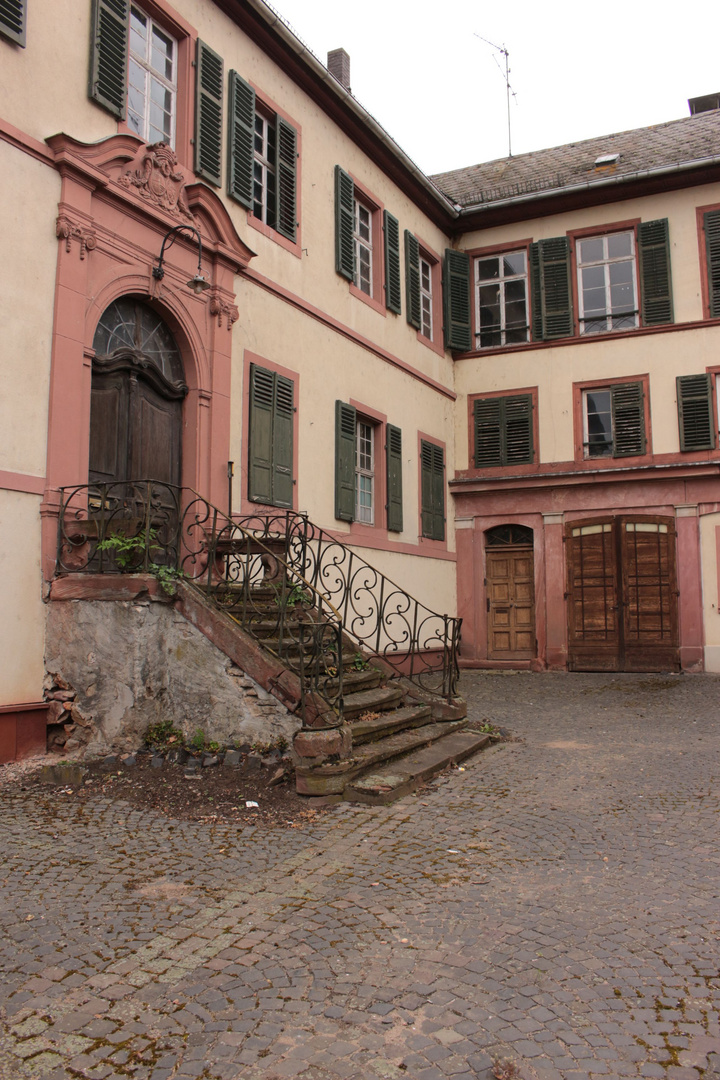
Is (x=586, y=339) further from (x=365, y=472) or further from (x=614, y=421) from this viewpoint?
(x=365, y=472)

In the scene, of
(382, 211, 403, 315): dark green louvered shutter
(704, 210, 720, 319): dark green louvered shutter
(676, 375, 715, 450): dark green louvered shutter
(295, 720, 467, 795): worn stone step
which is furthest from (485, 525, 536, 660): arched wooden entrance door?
(295, 720, 467, 795): worn stone step

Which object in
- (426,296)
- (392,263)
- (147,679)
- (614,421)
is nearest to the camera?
(147,679)

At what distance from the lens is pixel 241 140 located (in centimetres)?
1003

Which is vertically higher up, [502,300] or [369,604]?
[502,300]

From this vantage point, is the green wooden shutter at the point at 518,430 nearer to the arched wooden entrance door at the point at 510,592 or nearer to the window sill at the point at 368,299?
the arched wooden entrance door at the point at 510,592

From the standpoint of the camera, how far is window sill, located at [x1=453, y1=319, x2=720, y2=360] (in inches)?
563

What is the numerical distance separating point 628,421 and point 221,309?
8.14 m

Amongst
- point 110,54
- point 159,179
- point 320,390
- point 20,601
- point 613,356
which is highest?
point 110,54

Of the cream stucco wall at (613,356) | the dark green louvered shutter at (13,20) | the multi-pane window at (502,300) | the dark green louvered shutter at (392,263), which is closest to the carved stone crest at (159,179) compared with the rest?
the dark green louvered shutter at (13,20)

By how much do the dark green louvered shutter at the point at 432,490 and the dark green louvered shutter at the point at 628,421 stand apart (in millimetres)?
3045

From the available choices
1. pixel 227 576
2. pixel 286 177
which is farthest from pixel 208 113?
pixel 227 576

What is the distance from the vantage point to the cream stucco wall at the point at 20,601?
655 centimetres

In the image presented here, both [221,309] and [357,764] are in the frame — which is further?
[221,309]

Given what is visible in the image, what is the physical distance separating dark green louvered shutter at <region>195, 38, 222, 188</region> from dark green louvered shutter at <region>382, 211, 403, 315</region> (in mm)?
4230
